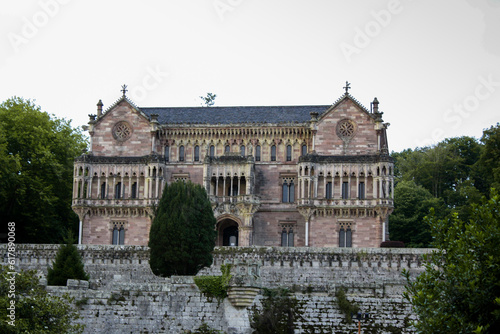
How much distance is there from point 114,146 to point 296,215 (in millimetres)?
15559

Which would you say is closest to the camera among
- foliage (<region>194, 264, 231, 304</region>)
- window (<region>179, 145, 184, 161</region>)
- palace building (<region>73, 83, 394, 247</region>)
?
foliage (<region>194, 264, 231, 304</region>)

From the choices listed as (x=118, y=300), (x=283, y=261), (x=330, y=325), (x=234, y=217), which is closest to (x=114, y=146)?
(x=234, y=217)

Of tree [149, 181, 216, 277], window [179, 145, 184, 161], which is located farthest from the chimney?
tree [149, 181, 216, 277]

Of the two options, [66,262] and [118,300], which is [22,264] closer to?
[66,262]

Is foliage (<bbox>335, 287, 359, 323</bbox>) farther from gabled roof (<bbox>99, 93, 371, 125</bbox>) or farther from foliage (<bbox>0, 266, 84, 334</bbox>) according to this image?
gabled roof (<bbox>99, 93, 371, 125</bbox>)

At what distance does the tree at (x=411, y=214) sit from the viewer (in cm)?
7075

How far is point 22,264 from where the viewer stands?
55.7 meters

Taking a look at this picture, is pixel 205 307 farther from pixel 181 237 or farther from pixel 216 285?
pixel 181 237

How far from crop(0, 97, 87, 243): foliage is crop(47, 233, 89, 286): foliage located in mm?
17400

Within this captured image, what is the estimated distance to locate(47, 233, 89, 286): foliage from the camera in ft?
151

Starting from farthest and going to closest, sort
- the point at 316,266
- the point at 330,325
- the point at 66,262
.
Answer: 1. the point at 316,266
2. the point at 66,262
3. the point at 330,325

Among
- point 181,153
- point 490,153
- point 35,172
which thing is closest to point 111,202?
point 181,153

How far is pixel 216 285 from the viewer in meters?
37.9

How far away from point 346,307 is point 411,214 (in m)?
37.5
